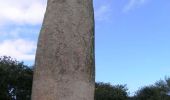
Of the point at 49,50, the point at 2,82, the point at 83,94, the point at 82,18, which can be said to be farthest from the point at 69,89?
the point at 2,82

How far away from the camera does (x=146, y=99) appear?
82.6 m

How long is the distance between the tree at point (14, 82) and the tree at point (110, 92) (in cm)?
1672

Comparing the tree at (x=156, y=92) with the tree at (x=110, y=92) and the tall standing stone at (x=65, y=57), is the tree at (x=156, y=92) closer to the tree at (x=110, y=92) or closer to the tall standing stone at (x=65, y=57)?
the tree at (x=110, y=92)

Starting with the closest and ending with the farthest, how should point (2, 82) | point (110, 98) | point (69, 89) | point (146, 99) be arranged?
point (69, 89) < point (2, 82) < point (110, 98) < point (146, 99)

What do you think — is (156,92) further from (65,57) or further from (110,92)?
(65,57)

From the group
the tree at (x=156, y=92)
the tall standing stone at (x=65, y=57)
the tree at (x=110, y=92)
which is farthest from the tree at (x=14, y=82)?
the tall standing stone at (x=65, y=57)

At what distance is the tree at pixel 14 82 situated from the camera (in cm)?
5553

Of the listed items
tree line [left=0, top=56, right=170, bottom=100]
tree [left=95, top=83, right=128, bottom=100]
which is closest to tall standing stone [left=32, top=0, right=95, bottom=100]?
tree line [left=0, top=56, right=170, bottom=100]

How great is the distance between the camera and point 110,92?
76.6m

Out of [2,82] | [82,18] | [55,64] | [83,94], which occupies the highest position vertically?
[2,82]

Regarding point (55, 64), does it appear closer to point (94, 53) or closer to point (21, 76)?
point (94, 53)

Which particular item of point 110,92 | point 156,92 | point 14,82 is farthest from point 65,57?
point 156,92

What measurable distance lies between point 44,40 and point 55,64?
559 mm

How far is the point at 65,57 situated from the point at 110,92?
6902cm
